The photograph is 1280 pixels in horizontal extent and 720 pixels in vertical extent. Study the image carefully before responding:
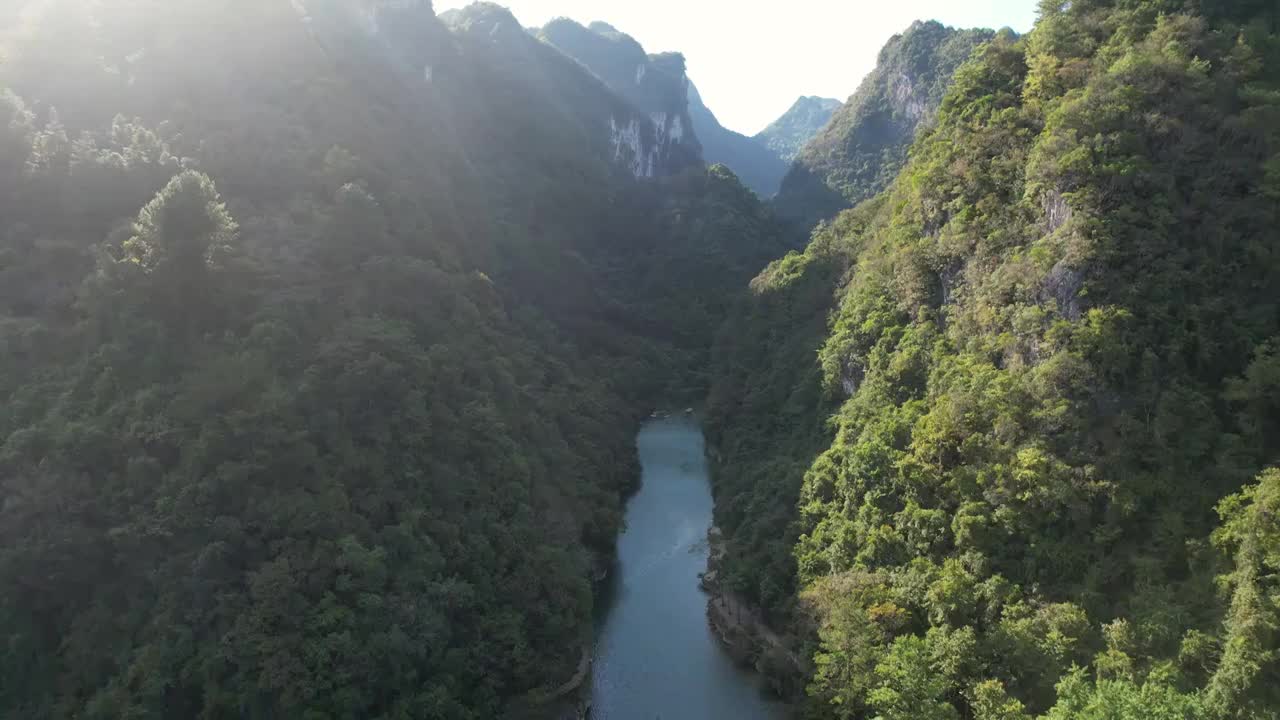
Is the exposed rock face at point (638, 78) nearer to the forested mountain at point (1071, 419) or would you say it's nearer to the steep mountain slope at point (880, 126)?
the steep mountain slope at point (880, 126)

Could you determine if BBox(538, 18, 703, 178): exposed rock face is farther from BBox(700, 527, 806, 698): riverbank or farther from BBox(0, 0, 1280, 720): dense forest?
BBox(700, 527, 806, 698): riverbank

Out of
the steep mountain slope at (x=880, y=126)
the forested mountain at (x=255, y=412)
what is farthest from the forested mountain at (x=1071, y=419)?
the steep mountain slope at (x=880, y=126)

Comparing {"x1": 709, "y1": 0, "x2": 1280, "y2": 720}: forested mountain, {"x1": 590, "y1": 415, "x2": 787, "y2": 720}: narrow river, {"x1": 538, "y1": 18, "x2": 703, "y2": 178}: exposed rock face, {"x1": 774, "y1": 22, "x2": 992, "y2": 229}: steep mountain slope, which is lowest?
{"x1": 590, "y1": 415, "x2": 787, "y2": 720}: narrow river

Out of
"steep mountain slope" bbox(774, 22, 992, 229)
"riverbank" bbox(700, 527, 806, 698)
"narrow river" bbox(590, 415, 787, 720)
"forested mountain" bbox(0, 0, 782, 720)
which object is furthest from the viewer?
"steep mountain slope" bbox(774, 22, 992, 229)

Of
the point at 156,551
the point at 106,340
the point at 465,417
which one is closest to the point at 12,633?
the point at 156,551

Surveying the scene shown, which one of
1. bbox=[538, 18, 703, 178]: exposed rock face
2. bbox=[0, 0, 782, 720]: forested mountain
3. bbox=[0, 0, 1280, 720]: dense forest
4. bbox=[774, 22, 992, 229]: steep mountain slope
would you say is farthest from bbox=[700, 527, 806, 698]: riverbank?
bbox=[538, 18, 703, 178]: exposed rock face

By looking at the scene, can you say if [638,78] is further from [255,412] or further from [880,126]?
[255,412]

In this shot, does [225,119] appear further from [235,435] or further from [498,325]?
[235,435]
